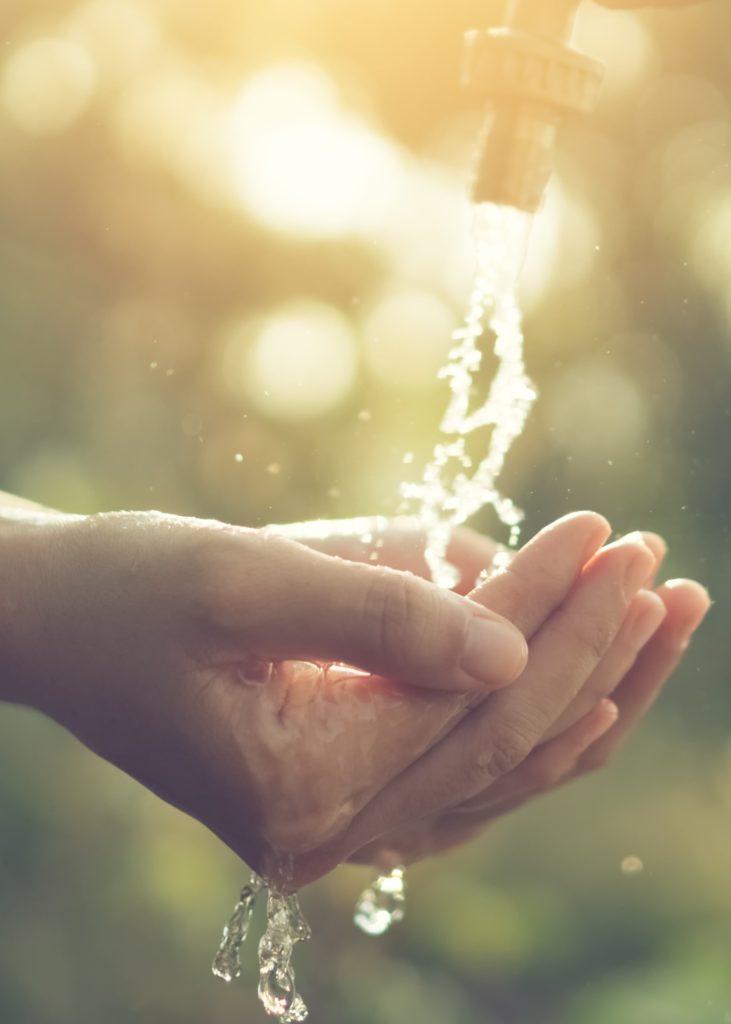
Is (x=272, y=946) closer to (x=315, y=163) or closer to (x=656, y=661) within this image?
(x=656, y=661)

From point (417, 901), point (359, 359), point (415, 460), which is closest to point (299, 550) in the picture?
point (415, 460)

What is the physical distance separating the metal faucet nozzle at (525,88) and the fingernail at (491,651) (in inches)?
9.4

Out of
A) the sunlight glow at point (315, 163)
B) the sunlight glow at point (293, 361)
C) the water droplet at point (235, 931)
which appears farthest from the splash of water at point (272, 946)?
the sunlight glow at point (315, 163)

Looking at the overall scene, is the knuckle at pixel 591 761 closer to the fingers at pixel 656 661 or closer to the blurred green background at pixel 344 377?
the fingers at pixel 656 661

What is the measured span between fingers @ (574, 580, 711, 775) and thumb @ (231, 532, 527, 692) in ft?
0.87

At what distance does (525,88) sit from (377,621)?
28 cm

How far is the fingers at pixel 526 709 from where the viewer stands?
0.61m

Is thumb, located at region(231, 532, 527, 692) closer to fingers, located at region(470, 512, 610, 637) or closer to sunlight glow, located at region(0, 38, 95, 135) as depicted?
fingers, located at region(470, 512, 610, 637)

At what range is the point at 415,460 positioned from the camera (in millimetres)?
1344

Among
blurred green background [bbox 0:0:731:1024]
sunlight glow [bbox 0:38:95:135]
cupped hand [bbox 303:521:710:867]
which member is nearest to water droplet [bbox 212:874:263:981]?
cupped hand [bbox 303:521:710:867]

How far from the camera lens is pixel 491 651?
1.75 feet

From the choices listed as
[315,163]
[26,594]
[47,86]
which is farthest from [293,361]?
[26,594]

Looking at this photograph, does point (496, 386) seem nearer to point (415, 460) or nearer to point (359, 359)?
point (415, 460)

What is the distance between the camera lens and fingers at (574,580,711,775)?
0.78 meters
